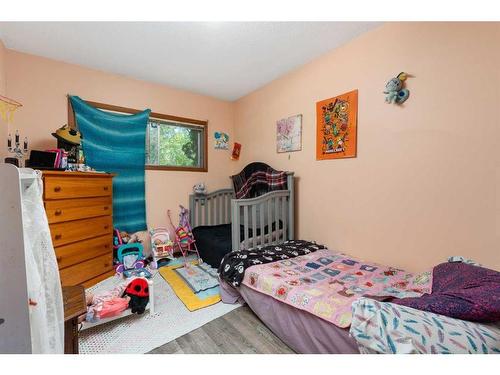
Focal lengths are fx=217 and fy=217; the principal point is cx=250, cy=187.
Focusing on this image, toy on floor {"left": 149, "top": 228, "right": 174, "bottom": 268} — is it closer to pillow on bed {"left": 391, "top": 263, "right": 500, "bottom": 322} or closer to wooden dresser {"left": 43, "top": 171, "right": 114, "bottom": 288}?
wooden dresser {"left": 43, "top": 171, "right": 114, "bottom": 288}

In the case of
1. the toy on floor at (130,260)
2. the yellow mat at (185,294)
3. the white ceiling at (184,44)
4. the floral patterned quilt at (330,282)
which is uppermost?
the white ceiling at (184,44)

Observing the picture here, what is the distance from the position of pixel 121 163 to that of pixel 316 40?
2.56 m

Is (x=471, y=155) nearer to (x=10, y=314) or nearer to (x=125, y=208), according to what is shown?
(x=10, y=314)

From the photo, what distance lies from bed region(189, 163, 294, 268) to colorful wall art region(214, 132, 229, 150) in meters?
0.80

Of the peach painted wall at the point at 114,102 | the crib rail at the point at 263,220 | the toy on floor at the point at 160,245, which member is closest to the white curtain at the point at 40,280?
the crib rail at the point at 263,220

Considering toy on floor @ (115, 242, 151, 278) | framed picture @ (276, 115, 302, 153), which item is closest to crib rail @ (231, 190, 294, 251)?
framed picture @ (276, 115, 302, 153)

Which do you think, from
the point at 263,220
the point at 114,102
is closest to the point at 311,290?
the point at 263,220

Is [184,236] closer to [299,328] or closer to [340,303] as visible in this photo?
[299,328]

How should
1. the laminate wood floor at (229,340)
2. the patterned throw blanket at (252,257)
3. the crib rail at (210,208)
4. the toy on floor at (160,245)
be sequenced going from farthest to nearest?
the crib rail at (210,208)
the toy on floor at (160,245)
the patterned throw blanket at (252,257)
the laminate wood floor at (229,340)

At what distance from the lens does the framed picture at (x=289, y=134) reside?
2.56 metres

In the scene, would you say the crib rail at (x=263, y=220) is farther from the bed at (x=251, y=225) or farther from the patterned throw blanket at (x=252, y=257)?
the patterned throw blanket at (x=252, y=257)

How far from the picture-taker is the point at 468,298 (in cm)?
88

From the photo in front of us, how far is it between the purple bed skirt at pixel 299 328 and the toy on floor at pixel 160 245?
1.41m

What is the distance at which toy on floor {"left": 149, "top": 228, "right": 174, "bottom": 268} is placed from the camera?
2.73 metres
